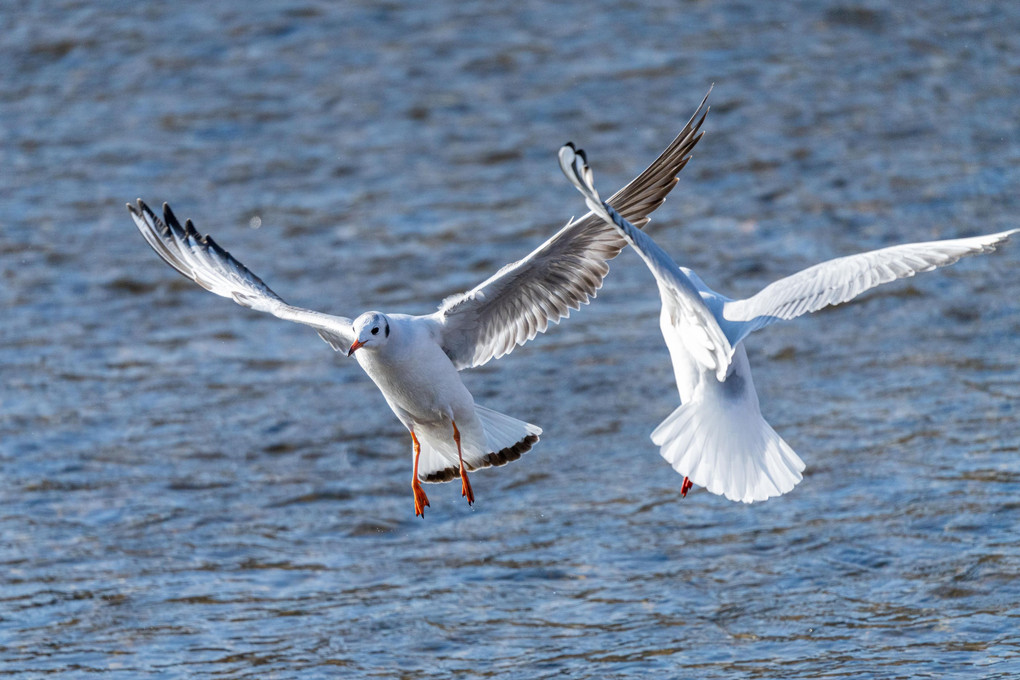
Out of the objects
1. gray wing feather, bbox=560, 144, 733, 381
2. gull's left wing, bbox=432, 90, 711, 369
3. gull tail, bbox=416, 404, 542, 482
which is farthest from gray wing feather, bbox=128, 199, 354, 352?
gray wing feather, bbox=560, 144, 733, 381

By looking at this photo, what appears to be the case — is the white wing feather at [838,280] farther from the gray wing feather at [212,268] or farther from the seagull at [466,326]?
the gray wing feather at [212,268]

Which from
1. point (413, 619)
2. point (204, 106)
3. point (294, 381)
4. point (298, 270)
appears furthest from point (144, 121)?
point (413, 619)

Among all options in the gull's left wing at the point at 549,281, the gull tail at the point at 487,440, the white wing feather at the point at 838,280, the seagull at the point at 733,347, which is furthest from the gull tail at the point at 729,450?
the gull tail at the point at 487,440

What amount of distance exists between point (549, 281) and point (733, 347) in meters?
1.34

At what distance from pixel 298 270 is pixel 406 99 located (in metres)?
3.40

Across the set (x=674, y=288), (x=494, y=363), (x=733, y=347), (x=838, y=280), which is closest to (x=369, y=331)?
(x=674, y=288)

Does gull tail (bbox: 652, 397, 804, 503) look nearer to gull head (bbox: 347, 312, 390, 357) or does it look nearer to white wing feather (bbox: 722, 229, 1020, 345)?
white wing feather (bbox: 722, 229, 1020, 345)

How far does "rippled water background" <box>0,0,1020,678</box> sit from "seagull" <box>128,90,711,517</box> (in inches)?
37.6

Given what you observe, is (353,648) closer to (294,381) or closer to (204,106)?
(294,381)

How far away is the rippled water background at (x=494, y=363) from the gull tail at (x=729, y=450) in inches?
43.2

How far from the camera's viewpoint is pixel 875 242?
1165cm

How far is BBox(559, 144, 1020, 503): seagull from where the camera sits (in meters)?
5.90

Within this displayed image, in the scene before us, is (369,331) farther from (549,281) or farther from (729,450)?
(729,450)

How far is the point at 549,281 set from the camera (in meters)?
7.18
